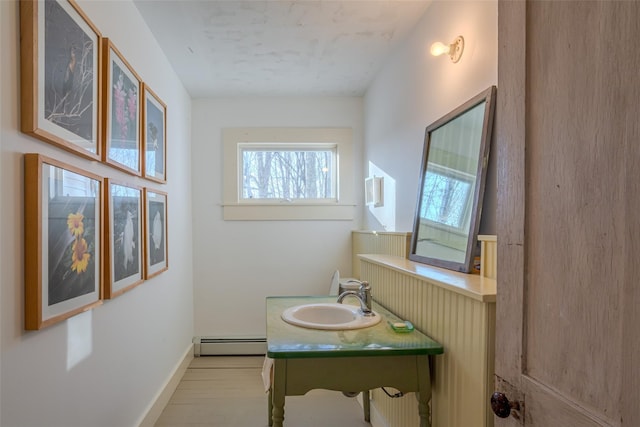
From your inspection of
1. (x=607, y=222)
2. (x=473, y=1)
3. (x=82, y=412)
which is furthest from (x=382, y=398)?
(x=473, y=1)

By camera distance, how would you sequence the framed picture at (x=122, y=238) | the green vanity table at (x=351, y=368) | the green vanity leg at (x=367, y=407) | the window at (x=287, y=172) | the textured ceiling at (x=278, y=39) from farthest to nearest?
the window at (x=287, y=172) < the green vanity leg at (x=367, y=407) < the textured ceiling at (x=278, y=39) < the framed picture at (x=122, y=238) < the green vanity table at (x=351, y=368)

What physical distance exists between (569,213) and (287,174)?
2.86 meters

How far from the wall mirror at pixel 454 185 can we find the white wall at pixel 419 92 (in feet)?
0.16

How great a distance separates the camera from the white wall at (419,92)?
4.26 feet

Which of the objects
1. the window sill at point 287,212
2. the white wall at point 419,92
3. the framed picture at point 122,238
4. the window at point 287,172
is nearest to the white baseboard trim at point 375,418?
the white wall at point 419,92

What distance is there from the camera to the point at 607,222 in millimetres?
500

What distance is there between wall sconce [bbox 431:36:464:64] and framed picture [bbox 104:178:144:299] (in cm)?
151

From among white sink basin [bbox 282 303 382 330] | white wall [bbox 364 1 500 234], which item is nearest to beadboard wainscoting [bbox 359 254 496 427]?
white sink basin [bbox 282 303 382 330]

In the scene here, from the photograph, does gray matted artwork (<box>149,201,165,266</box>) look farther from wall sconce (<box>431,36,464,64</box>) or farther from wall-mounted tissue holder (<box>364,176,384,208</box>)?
wall sconce (<box>431,36,464,64</box>)

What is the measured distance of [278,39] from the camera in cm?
215

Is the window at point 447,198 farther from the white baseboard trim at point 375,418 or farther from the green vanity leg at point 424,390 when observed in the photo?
the white baseboard trim at point 375,418

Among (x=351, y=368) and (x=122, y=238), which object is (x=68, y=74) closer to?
(x=122, y=238)

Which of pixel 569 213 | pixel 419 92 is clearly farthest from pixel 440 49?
pixel 569 213

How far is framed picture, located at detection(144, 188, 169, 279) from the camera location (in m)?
1.99
